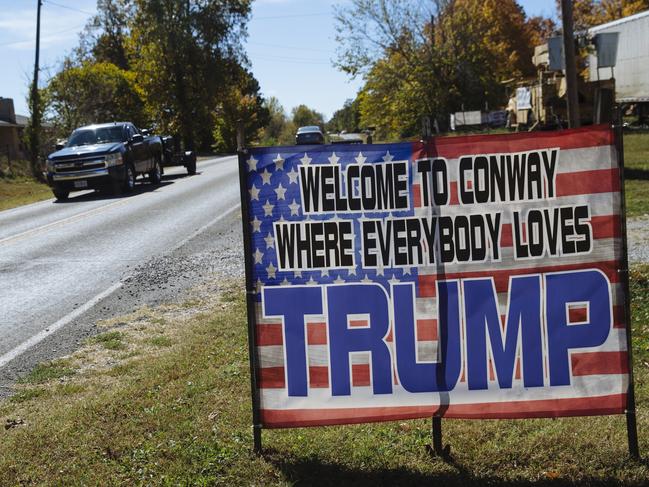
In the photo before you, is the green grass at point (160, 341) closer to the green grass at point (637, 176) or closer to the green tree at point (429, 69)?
the green grass at point (637, 176)

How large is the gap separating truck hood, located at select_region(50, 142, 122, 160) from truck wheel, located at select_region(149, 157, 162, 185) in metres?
3.61

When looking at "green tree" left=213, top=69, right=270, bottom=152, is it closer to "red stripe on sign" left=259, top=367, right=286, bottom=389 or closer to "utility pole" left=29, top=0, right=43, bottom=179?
"utility pole" left=29, top=0, right=43, bottom=179

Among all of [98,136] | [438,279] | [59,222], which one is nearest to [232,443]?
[438,279]

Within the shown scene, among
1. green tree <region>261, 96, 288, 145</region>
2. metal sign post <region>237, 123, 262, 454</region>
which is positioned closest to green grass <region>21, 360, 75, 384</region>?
metal sign post <region>237, 123, 262, 454</region>

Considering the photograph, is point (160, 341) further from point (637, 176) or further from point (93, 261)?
point (637, 176)

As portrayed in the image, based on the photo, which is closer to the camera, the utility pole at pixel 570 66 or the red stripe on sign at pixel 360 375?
the red stripe on sign at pixel 360 375

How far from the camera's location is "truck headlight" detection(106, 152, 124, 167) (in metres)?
22.8

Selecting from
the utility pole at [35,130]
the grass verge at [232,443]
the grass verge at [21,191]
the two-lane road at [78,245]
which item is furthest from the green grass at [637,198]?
the utility pole at [35,130]

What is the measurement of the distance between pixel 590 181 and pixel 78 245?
10.9 m

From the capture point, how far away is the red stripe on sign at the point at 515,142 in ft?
12.8

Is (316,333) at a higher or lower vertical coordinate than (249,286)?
lower

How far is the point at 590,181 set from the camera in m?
3.92

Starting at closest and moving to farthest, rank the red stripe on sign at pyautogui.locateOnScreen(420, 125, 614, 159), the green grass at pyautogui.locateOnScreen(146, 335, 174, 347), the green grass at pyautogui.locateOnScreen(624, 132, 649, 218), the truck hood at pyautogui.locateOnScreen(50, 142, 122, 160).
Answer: the red stripe on sign at pyautogui.locateOnScreen(420, 125, 614, 159)
the green grass at pyautogui.locateOnScreen(146, 335, 174, 347)
the green grass at pyautogui.locateOnScreen(624, 132, 649, 218)
the truck hood at pyautogui.locateOnScreen(50, 142, 122, 160)

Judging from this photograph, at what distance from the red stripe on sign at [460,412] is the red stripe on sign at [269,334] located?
1.17 feet
